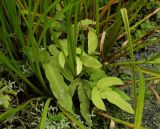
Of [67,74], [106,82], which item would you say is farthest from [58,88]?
[106,82]

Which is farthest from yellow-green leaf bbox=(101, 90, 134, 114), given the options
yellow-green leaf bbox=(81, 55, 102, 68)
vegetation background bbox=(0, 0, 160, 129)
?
yellow-green leaf bbox=(81, 55, 102, 68)

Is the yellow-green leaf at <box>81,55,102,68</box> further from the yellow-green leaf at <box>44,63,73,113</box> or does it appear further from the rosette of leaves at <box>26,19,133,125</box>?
the yellow-green leaf at <box>44,63,73,113</box>

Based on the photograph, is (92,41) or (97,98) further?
(92,41)

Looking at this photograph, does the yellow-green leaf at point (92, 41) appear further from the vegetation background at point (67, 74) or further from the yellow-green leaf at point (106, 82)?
the yellow-green leaf at point (106, 82)

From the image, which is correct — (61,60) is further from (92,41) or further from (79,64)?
(92,41)

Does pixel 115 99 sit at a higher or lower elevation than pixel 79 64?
lower

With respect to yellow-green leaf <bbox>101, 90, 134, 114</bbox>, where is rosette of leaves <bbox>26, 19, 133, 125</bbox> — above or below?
above

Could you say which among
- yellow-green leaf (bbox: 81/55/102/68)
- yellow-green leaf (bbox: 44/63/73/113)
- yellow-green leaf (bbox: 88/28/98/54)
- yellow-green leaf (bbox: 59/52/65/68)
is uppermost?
yellow-green leaf (bbox: 88/28/98/54)

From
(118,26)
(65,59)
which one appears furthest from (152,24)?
(65,59)

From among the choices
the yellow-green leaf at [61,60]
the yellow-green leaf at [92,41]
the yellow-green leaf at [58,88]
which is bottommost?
the yellow-green leaf at [58,88]

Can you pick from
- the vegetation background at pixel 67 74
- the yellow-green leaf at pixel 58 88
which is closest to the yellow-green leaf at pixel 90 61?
the vegetation background at pixel 67 74

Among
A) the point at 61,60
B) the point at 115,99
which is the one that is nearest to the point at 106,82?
the point at 115,99
